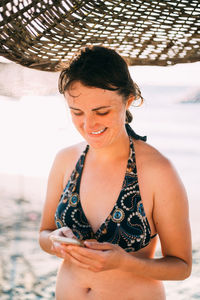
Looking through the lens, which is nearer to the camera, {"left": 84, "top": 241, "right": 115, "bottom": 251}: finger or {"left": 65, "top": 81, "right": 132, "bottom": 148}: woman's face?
{"left": 84, "top": 241, "right": 115, "bottom": 251}: finger

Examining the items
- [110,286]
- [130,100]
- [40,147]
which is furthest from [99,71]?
[40,147]

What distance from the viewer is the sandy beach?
4629 mm

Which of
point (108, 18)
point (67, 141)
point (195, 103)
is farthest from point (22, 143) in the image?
point (108, 18)

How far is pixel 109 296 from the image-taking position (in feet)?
5.57

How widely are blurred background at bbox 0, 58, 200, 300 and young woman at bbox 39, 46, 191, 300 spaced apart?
320mm

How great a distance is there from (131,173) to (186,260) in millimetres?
389

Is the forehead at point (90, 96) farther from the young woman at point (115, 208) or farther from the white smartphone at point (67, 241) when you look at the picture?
the white smartphone at point (67, 241)

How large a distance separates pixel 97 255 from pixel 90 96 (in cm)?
56

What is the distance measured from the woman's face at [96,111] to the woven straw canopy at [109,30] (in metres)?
0.23

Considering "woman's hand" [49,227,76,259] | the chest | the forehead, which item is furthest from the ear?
"woman's hand" [49,227,76,259]

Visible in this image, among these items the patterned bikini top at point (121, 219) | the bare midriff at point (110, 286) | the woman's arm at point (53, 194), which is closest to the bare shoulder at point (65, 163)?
the woman's arm at point (53, 194)

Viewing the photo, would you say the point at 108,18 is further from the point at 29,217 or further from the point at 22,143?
the point at 22,143

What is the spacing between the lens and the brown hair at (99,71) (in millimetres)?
1603

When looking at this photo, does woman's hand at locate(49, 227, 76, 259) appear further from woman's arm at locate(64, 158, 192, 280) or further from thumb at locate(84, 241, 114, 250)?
woman's arm at locate(64, 158, 192, 280)
